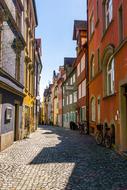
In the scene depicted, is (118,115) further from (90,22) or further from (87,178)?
(90,22)

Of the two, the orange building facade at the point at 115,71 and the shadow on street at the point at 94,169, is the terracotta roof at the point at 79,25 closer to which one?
the orange building facade at the point at 115,71

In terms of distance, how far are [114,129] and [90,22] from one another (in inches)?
494

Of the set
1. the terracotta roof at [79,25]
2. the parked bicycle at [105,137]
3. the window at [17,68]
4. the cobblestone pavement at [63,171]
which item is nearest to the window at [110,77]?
the parked bicycle at [105,137]

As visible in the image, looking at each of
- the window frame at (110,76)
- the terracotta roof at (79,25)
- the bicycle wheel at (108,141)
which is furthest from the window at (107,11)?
the terracotta roof at (79,25)

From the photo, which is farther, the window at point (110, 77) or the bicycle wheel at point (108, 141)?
the window at point (110, 77)

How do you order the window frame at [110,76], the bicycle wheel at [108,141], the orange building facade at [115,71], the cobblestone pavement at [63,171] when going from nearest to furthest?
the cobblestone pavement at [63,171] < the orange building facade at [115,71] < the bicycle wheel at [108,141] < the window frame at [110,76]

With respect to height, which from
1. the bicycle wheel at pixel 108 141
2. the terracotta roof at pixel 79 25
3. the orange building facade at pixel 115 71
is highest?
the terracotta roof at pixel 79 25

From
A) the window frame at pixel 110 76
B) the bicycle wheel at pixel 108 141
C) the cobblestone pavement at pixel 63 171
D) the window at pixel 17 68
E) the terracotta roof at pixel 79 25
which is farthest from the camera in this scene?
the terracotta roof at pixel 79 25

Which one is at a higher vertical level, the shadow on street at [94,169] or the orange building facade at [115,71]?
the orange building facade at [115,71]

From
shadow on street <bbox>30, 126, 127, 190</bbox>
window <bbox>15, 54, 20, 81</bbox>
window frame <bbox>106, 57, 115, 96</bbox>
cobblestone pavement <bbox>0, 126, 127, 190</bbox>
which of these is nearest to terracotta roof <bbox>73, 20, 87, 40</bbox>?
window <bbox>15, 54, 20, 81</bbox>

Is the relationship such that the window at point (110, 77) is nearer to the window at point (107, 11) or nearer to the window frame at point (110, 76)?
the window frame at point (110, 76)

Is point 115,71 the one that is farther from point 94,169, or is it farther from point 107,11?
point 94,169

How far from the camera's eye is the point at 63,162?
34.7 feet

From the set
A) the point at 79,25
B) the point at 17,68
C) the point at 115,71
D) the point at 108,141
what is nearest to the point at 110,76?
the point at 115,71
